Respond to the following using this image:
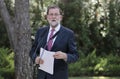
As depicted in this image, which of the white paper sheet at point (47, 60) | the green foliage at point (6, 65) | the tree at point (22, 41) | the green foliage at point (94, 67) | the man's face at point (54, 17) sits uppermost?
the man's face at point (54, 17)

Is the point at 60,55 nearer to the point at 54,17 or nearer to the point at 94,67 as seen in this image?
the point at 54,17

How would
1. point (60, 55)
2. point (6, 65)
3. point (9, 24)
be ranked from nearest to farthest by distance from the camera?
point (60, 55) → point (9, 24) → point (6, 65)

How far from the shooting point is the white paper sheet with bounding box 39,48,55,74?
5.16 metres

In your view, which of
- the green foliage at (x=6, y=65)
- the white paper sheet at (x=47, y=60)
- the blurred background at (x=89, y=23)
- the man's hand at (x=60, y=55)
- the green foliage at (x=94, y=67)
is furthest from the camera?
the blurred background at (x=89, y=23)

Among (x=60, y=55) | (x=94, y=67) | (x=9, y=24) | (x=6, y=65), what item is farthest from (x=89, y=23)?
(x=60, y=55)

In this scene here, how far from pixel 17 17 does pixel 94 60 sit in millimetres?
7575

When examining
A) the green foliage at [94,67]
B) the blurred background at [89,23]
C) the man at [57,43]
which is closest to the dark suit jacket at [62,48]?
the man at [57,43]

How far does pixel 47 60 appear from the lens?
206 inches

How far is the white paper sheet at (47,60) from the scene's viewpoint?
516 centimetres

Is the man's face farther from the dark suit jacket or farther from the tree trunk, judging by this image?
the tree trunk

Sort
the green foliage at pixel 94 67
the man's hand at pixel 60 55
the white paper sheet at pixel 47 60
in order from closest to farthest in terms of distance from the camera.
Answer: the man's hand at pixel 60 55, the white paper sheet at pixel 47 60, the green foliage at pixel 94 67

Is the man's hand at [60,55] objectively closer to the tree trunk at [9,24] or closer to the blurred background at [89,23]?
the tree trunk at [9,24]

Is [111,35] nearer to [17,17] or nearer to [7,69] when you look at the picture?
[7,69]

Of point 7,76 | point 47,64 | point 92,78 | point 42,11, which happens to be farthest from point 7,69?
point 47,64
